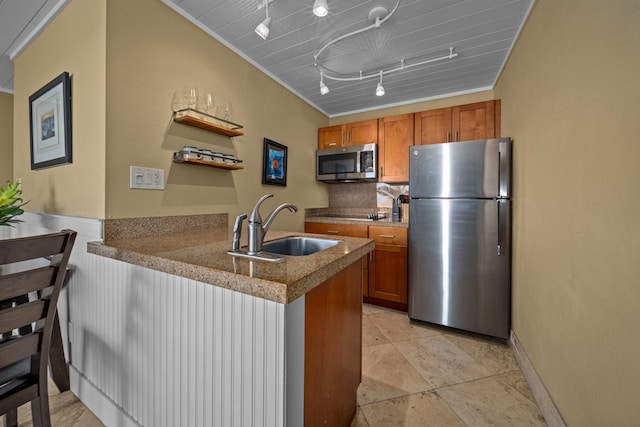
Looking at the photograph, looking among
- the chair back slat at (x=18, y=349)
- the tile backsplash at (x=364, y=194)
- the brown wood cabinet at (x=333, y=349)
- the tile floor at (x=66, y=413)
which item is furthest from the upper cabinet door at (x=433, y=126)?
the tile floor at (x=66, y=413)

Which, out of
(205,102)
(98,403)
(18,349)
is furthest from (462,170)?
(98,403)

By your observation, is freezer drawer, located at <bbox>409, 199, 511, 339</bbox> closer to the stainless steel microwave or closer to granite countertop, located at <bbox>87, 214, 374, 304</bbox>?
the stainless steel microwave

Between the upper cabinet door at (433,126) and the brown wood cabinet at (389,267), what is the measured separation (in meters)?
1.08

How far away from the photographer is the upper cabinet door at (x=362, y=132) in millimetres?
3131

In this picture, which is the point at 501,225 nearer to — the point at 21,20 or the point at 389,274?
the point at 389,274

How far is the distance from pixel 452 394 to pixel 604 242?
3.78 feet

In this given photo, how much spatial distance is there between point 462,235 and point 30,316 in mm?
2560

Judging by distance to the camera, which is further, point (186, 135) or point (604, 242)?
point (186, 135)

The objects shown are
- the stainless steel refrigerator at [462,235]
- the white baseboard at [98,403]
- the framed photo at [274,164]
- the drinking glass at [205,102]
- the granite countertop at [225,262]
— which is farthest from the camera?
the framed photo at [274,164]

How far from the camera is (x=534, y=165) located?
1.61 meters

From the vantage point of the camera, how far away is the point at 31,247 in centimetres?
80

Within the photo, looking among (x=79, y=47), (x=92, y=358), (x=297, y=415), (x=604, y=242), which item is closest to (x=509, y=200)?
(x=604, y=242)

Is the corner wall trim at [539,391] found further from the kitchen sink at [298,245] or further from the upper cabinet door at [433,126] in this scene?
the upper cabinet door at [433,126]

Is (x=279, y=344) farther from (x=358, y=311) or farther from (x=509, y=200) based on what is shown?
(x=509, y=200)
